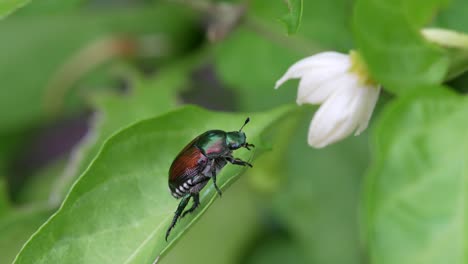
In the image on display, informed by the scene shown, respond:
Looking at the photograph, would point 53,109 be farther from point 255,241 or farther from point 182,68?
point 255,241

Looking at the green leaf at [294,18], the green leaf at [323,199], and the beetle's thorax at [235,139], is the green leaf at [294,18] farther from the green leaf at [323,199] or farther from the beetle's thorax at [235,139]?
the green leaf at [323,199]

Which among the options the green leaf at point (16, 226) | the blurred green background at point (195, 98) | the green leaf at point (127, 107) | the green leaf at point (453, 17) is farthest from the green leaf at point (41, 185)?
the green leaf at point (453, 17)

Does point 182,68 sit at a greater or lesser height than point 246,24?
lesser

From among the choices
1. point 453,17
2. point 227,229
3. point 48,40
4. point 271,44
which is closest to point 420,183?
point 453,17

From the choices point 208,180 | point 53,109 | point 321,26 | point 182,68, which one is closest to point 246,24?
point 321,26

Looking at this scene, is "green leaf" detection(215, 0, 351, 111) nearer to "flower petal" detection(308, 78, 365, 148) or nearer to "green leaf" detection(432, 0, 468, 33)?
"green leaf" detection(432, 0, 468, 33)

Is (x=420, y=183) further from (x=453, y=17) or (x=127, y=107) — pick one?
(x=127, y=107)

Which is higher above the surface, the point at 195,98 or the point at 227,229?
the point at 195,98
